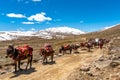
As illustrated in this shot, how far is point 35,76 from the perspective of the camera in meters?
23.4

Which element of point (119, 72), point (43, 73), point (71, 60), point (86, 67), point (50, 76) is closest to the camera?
point (119, 72)

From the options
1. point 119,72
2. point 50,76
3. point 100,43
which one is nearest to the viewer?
point 119,72

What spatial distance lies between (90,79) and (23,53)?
36.4 feet

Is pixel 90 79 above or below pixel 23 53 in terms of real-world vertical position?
below

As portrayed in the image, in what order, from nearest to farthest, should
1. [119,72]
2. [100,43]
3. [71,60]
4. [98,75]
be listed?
[119,72] < [98,75] < [71,60] < [100,43]

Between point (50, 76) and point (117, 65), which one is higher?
point (117, 65)

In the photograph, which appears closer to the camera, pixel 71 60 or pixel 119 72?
pixel 119 72

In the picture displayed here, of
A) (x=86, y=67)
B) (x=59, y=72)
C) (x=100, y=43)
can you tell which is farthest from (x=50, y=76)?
(x=100, y=43)

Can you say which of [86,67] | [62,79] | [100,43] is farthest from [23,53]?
[100,43]

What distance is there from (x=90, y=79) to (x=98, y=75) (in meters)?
0.67

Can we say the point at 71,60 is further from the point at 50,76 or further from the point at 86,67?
the point at 86,67

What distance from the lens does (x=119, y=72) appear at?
15680 millimetres

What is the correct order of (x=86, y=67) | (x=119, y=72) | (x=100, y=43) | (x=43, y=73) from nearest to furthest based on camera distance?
1. (x=119, y=72)
2. (x=86, y=67)
3. (x=43, y=73)
4. (x=100, y=43)

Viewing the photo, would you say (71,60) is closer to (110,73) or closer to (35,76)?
(35,76)
